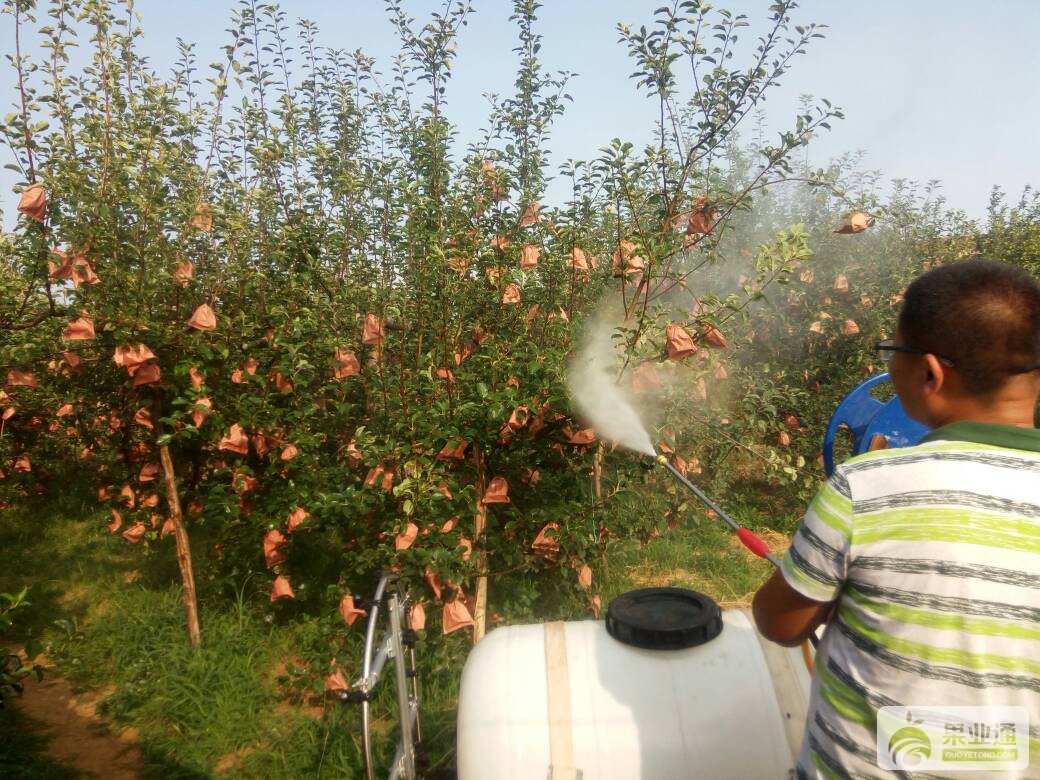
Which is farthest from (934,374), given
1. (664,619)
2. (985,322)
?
(664,619)

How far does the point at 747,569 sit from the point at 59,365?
492cm

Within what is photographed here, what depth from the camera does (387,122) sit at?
432cm

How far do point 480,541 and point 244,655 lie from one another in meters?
1.77

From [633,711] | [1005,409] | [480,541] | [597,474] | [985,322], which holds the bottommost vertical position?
[633,711]

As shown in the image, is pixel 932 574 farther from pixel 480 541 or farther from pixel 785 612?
pixel 480 541

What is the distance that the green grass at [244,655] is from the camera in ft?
11.3

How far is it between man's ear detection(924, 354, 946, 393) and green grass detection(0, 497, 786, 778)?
8.51 feet

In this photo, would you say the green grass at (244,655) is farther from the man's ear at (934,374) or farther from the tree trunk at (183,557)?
the man's ear at (934,374)

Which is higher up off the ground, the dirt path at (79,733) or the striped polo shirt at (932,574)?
the striped polo shirt at (932,574)

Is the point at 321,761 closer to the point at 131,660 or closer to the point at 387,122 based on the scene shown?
the point at 131,660

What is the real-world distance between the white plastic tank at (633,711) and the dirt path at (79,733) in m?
2.38

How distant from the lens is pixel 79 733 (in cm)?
376

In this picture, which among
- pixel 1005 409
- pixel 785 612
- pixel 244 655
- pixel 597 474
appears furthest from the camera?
pixel 244 655

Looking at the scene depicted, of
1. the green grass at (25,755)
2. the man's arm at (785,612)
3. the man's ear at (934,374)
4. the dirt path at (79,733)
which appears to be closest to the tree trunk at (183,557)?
the dirt path at (79,733)
